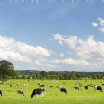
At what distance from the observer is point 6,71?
7031cm

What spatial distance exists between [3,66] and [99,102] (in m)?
54.4

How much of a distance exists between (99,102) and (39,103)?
7914mm

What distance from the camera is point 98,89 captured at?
41.8 meters

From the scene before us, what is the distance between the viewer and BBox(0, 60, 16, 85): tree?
→ 70.1 metres

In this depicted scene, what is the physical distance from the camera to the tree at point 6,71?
7012cm

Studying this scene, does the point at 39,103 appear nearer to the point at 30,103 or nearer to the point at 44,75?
the point at 30,103

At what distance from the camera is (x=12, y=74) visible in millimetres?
71188

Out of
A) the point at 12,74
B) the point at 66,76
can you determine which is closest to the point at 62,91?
the point at 12,74

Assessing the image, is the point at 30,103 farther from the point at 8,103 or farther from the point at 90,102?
the point at 90,102

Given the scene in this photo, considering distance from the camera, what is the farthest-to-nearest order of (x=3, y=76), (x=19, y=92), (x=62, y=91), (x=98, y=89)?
(x=3, y=76) < (x=98, y=89) < (x=62, y=91) < (x=19, y=92)

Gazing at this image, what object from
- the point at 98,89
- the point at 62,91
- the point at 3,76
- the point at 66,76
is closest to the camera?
the point at 62,91

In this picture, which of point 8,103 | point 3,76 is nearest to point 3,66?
point 3,76

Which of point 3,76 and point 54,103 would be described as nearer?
point 54,103

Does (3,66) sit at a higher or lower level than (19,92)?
higher
